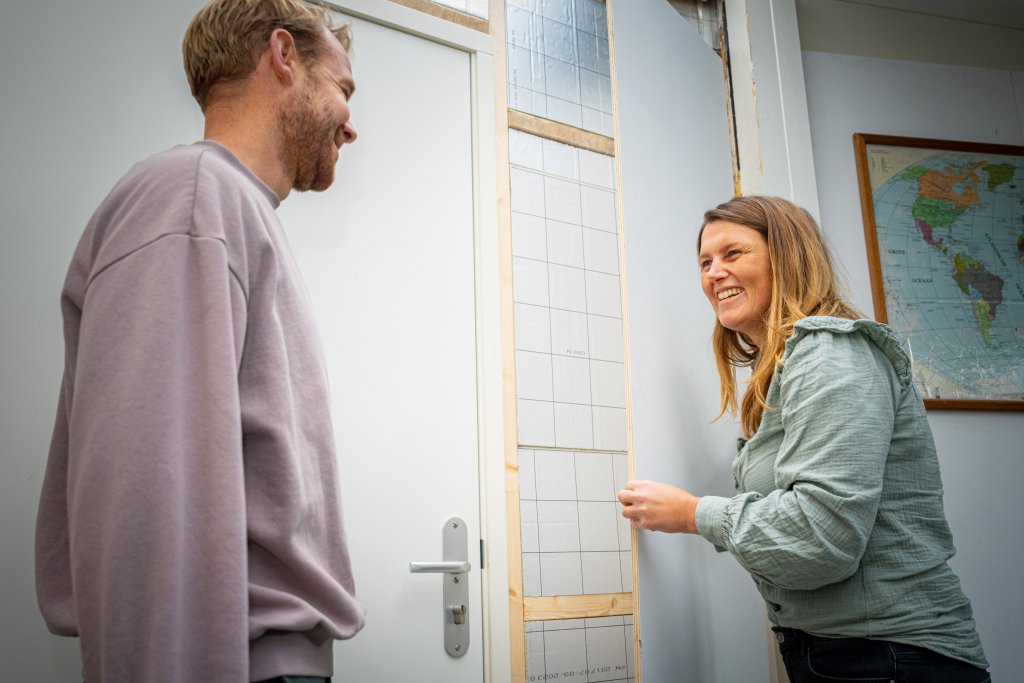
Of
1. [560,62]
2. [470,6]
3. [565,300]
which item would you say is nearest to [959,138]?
[560,62]

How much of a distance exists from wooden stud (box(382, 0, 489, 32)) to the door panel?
83mm

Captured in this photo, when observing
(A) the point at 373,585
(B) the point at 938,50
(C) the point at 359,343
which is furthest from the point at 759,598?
(B) the point at 938,50

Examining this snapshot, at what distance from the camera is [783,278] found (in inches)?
50.1

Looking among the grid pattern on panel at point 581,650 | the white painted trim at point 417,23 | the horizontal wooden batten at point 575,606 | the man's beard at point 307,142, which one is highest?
the white painted trim at point 417,23

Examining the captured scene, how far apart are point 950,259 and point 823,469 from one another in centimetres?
142

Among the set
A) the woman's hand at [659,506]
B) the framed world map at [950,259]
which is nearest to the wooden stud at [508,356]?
the woman's hand at [659,506]

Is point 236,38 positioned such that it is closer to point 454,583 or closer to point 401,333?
point 401,333

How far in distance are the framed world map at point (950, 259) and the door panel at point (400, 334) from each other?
1147 mm

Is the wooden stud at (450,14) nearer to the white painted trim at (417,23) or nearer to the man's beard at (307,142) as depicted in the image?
the white painted trim at (417,23)

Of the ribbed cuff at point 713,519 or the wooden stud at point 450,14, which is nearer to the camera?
the ribbed cuff at point 713,519

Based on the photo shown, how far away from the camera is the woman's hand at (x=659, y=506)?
1.23 metres

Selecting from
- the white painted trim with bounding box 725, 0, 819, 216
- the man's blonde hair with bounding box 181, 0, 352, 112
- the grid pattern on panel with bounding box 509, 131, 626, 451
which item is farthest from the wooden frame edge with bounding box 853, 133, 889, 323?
the man's blonde hair with bounding box 181, 0, 352, 112

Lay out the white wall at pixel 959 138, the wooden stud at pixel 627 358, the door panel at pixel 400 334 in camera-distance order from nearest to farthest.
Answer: the wooden stud at pixel 627 358 < the door panel at pixel 400 334 < the white wall at pixel 959 138

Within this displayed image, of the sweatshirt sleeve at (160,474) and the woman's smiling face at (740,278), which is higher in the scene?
Result: the woman's smiling face at (740,278)
